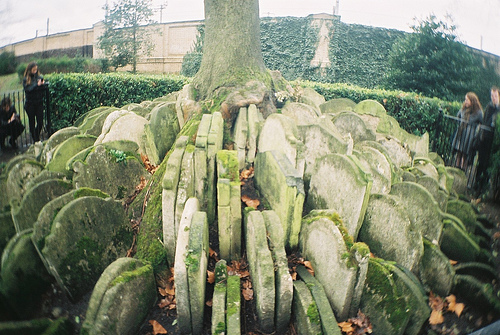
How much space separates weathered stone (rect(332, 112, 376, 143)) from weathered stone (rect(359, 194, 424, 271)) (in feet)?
8.82

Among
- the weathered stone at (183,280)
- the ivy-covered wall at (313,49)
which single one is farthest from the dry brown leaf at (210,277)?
the ivy-covered wall at (313,49)

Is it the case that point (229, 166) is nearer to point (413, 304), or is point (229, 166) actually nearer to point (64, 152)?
point (413, 304)

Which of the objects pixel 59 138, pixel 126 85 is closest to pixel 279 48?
pixel 126 85

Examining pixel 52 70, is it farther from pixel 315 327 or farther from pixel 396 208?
pixel 396 208

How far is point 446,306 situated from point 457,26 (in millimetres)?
2819

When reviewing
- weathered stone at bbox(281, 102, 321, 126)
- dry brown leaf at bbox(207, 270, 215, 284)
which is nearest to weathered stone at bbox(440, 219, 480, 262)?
dry brown leaf at bbox(207, 270, 215, 284)

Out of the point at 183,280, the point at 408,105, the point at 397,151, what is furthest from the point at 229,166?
the point at 408,105

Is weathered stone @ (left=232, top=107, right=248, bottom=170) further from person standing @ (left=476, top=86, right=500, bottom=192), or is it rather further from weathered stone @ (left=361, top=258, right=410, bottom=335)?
person standing @ (left=476, top=86, right=500, bottom=192)

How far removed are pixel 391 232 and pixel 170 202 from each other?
265 cm

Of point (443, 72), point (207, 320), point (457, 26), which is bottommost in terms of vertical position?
point (207, 320)

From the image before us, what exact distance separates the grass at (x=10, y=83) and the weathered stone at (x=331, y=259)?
3026 millimetres

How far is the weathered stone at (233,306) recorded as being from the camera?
2.77 m

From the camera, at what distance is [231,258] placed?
3.89m

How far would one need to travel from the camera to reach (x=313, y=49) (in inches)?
809
